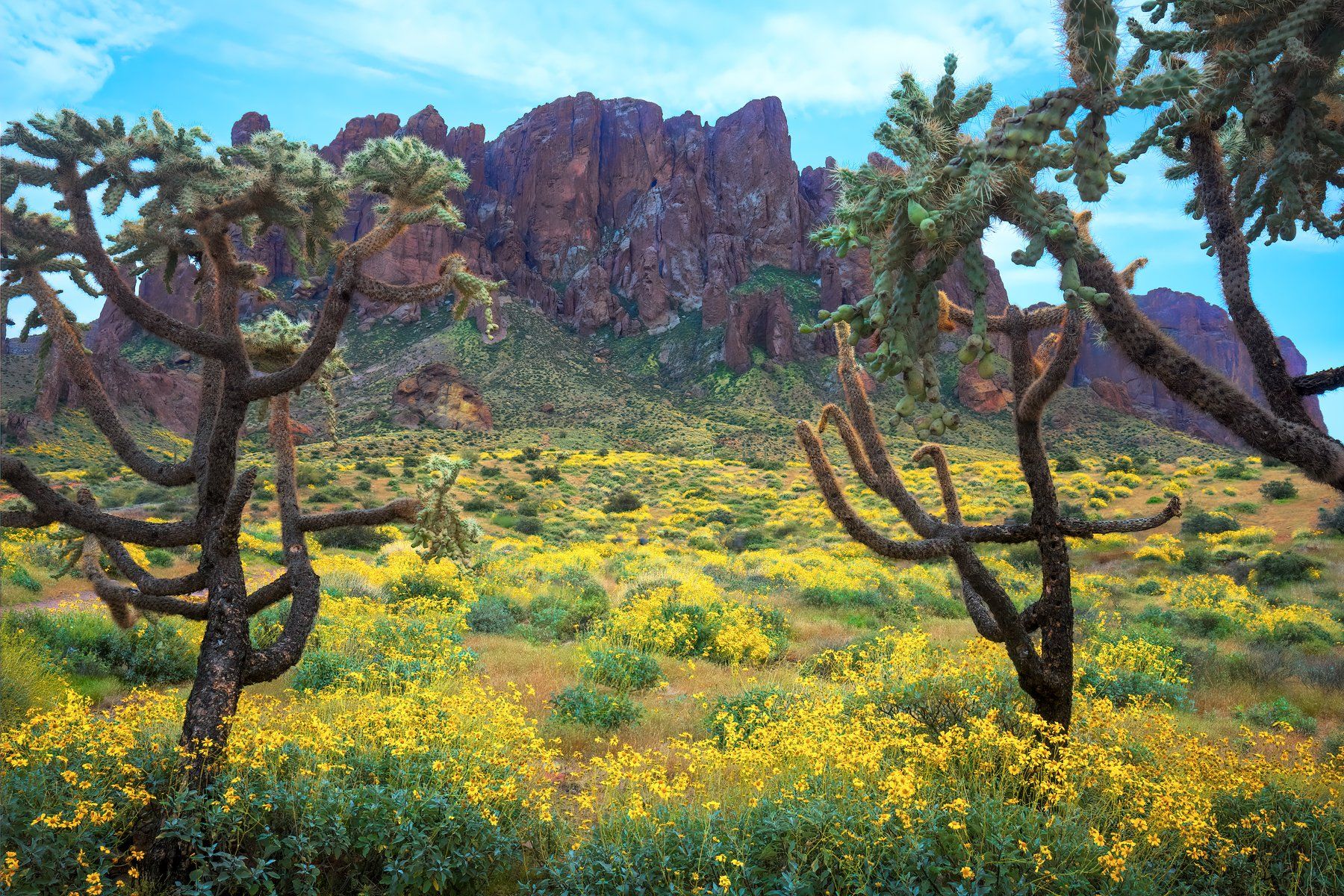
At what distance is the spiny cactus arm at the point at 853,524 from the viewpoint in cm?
561

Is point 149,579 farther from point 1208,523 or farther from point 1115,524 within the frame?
point 1208,523

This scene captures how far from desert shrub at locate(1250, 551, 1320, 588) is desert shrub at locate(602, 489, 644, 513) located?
2345cm

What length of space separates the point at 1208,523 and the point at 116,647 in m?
28.5

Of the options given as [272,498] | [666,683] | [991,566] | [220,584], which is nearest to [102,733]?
[220,584]

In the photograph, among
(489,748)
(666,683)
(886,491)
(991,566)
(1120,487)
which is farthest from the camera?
(1120,487)

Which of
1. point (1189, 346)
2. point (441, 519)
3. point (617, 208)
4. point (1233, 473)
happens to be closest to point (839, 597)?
point (441, 519)

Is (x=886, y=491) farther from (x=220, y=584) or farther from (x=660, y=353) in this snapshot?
(x=660, y=353)

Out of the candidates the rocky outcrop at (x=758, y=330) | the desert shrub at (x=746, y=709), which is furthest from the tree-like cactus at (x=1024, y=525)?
the rocky outcrop at (x=758, y=330)

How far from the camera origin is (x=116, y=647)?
8.64m

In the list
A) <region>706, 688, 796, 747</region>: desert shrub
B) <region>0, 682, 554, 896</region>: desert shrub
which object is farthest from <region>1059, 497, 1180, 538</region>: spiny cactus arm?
<region>0, 682, 554, 896</region>: desert shrub

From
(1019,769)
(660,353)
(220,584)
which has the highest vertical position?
(660,353)

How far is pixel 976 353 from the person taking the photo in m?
3.69

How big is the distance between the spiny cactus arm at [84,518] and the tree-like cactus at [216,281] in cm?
1

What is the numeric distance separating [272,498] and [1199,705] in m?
31.4
